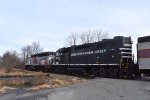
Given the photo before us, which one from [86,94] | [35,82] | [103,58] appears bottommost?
[86,94]

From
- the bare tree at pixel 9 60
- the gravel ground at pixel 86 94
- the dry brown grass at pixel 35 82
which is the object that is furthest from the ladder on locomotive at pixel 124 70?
the bare tree at pixel 9 60

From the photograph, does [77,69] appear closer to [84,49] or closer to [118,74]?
[84,49]

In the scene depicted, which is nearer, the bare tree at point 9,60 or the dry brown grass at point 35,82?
the dry brown grass at point 35,82

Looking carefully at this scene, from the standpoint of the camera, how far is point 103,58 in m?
32.8

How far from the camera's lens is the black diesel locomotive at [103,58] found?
29.5 metres

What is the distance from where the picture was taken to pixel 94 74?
33938mm

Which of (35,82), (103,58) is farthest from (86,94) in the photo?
(103,58)

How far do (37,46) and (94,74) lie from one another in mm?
108597

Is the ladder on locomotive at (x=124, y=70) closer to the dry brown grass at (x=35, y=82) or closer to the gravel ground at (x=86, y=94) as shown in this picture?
the dry brown grass at (x=35, y=82)

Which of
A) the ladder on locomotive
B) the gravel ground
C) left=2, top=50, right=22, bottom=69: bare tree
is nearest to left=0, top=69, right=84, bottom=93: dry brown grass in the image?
the gravel ground

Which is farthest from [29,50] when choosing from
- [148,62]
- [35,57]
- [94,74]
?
[148,62]

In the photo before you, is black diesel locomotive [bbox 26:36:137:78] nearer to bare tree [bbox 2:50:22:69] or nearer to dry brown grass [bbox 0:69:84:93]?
dry brown grass [bbox 0:69:84:93]

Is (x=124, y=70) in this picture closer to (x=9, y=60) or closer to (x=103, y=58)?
(x=103, y=58)

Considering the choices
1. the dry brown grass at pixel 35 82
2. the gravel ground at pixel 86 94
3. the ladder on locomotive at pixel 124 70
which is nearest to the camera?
the gravel ground at pixel 86 94
